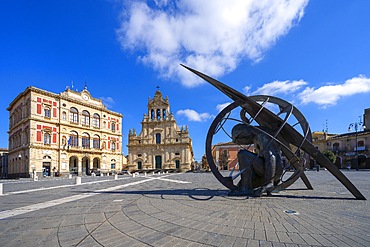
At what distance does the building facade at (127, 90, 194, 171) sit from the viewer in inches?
2297

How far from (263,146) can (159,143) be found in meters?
52.8

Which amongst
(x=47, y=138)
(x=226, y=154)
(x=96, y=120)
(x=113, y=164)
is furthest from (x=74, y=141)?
(x=226, y=154)

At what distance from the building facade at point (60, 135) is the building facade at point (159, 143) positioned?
556 cm

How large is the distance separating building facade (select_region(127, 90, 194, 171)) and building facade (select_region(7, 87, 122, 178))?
5562 mm

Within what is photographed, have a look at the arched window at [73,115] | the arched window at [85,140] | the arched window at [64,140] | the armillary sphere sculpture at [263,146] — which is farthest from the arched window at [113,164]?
the armillary sphere sculpture at [263,146]

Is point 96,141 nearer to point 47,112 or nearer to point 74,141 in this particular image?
point 74,141

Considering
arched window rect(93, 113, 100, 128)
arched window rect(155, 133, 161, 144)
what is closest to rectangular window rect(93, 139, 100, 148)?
arched window rect(93, 113, 100, 128)

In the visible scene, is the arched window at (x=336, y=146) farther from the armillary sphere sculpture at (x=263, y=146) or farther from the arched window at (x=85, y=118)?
the arched window at (x=85, y=118)

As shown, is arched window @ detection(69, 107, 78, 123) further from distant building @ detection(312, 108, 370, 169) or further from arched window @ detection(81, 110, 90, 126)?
distant building @ detection(312, 108, 370, 169)

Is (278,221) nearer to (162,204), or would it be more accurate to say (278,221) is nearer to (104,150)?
(162,204)

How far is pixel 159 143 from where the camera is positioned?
196 feet

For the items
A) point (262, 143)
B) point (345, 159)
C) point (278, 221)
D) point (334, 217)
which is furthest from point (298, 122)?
point (345, 159)

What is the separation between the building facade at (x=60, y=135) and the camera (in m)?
41.2

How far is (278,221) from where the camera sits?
15.4 feet
